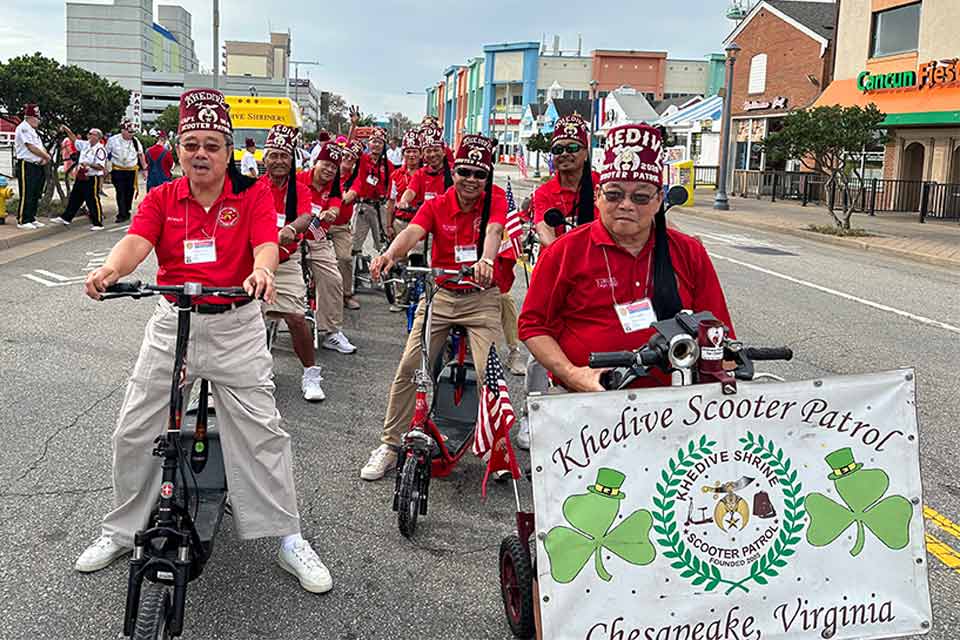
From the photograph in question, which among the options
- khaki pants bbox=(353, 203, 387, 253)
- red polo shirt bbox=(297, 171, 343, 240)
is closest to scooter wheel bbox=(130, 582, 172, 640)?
red polo shirt bbox=(297, 171, 343, 240)

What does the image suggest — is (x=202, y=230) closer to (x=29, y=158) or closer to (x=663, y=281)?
(x=663, y=281)

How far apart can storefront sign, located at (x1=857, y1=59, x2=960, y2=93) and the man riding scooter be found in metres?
24.7

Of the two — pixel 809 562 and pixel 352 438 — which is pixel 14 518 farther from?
pixel 809 562

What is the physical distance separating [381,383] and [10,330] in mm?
4200

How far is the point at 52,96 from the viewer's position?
21.2 m

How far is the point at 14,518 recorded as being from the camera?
4.74 metres

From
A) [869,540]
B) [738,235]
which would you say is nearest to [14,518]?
[869,540]

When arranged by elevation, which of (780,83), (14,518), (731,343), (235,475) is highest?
(780,83)

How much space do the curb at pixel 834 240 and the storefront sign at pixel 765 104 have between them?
442 inches

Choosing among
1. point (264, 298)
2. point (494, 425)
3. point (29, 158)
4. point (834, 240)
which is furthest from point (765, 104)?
point (264, 298)

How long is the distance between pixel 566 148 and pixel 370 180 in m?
6.63

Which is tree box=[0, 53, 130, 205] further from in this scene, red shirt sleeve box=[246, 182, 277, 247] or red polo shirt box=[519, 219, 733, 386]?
red polo shirt box=[519, 219, 733, 386]

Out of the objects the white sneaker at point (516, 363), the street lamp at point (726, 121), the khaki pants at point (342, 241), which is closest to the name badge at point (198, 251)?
the white sneaker at point (516, 363)

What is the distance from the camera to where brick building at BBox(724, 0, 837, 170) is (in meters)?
38.6
